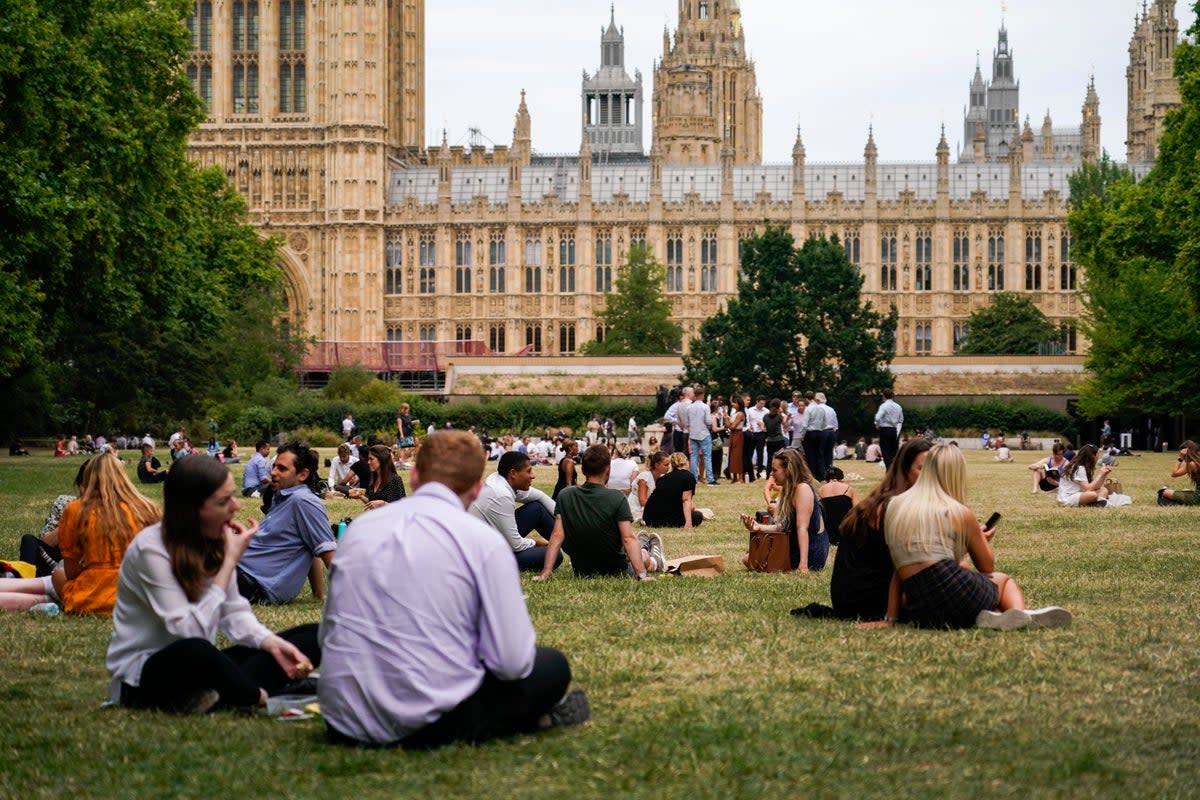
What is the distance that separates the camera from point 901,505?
9.75 metres

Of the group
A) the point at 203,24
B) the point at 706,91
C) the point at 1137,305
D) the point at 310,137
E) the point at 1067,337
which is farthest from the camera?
the point at 706,91

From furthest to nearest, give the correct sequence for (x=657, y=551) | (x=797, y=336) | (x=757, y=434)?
(x=797, y=336)
(x=757, y=434)
(x=657, y=551)

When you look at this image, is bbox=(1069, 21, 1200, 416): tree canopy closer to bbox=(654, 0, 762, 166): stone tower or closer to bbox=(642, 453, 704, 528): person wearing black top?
bbox=(642, 453, 704, 528): person wearing black top

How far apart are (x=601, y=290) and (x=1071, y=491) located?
63193mm

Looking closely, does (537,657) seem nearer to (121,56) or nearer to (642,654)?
(642,654)

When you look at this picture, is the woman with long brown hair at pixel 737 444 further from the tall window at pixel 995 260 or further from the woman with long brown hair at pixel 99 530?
the tall window at pixel 995 260

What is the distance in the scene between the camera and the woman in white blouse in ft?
25.1

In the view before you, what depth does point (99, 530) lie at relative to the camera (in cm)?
1015

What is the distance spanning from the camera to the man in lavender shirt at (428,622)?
22.3 ft

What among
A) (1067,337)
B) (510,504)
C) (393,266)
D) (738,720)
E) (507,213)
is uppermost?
(507,213)

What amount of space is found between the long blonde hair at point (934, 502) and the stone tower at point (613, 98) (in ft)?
409

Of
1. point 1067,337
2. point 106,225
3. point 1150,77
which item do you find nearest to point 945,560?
point 106,225

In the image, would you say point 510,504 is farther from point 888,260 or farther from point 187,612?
point 888,260

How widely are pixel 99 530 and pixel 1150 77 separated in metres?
93.6
